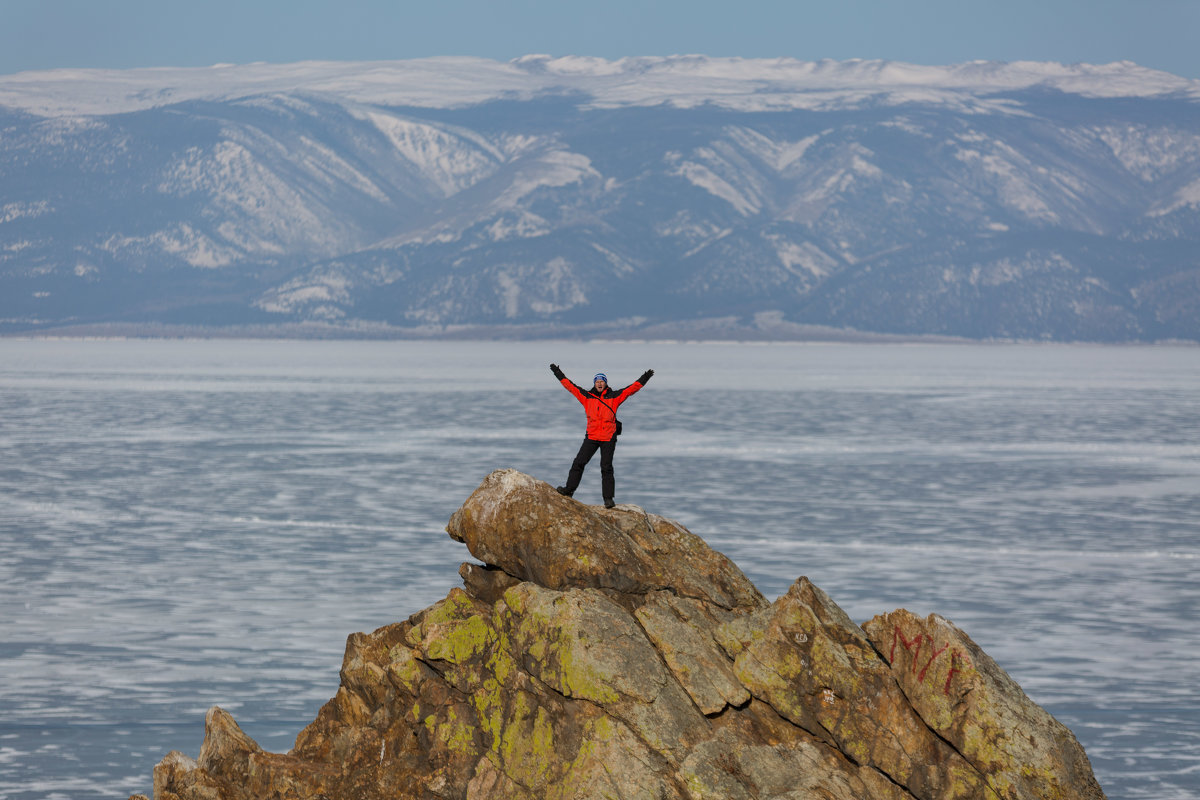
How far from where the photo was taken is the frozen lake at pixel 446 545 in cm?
2358

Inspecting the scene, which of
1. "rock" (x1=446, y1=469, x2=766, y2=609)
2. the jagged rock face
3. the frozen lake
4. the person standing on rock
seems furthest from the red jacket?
the frozen lake

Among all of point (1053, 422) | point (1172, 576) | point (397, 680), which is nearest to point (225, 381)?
point (1053, 422)

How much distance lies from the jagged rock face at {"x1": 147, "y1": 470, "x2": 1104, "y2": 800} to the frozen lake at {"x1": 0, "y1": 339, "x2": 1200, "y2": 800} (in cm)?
476

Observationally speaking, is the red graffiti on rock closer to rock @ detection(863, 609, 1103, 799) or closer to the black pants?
rock @ detection(863, 609, 1103, 799)

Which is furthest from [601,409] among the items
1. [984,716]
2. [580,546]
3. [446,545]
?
[446,545]

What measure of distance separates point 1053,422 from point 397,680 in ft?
295

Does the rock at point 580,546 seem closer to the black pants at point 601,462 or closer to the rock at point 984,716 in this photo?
the black pants at point 601,462

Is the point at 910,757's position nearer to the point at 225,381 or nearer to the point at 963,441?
the point at 963,441

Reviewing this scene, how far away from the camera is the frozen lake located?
23.6m

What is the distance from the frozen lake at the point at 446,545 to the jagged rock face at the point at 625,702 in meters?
4.76

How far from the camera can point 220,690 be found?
2467 cm

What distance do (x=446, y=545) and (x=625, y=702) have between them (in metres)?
26.8

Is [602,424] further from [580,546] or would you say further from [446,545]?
[446,545]

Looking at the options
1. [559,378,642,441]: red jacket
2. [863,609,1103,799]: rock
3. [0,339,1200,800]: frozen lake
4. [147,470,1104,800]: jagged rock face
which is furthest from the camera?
[0,339,1200,800]: frozen lake
